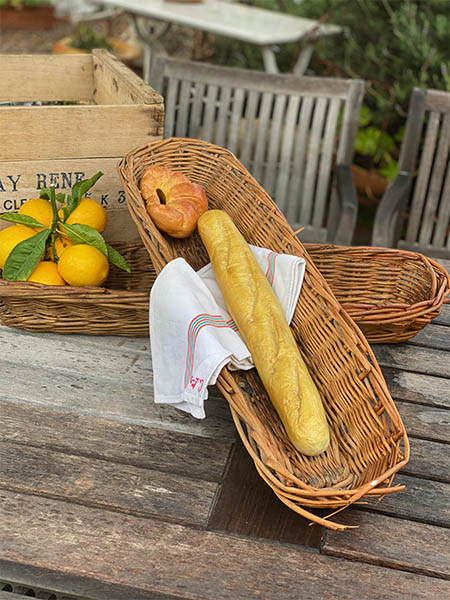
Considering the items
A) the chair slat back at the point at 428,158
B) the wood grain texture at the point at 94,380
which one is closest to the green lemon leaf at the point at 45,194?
the wood grain texture at the point at 94,380

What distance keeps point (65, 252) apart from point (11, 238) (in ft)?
0.32

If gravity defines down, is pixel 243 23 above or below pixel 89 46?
above

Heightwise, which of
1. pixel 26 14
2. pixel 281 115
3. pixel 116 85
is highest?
pixel 116 85

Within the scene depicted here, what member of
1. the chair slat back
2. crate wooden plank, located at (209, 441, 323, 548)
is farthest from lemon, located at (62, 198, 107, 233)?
the chair slat back

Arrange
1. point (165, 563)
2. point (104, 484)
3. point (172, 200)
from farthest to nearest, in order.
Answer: point (172, 200) < point (104, 484) < point (165, 563)

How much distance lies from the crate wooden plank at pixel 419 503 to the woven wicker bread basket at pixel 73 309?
480 mm

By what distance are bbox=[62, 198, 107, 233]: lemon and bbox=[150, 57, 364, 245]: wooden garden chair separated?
0.85 meters

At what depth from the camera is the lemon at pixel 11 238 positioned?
1.14 meters

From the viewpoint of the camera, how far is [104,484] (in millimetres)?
858

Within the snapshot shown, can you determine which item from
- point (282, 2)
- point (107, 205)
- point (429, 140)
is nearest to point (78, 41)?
point (282, 2)

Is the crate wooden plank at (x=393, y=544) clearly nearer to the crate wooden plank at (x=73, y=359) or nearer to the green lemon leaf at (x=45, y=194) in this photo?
the crate wooden plank at (x=73, y=359)

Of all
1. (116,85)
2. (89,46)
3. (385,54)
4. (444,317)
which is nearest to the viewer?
(444,317)

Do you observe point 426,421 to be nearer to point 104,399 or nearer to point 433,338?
point 433,338

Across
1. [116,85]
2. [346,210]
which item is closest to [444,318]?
[346,210]
